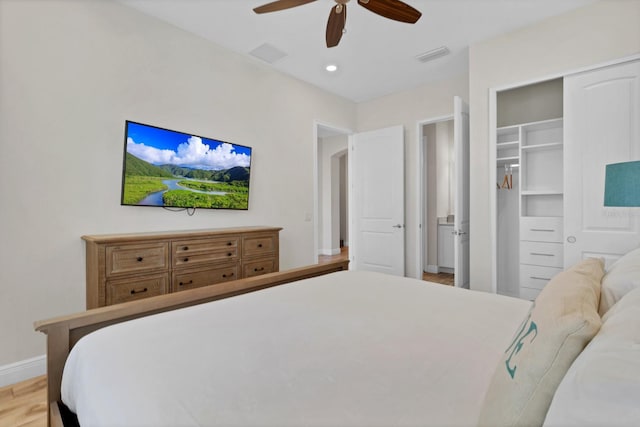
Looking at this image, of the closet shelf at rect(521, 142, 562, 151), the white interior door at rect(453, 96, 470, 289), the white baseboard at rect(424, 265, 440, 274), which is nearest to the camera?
the closet shelf at rect(521, 142, 562, 151)

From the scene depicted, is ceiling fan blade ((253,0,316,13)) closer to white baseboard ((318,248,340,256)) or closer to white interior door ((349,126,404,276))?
white interior door ((349,126,404,276))

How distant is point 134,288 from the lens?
7.57 ft

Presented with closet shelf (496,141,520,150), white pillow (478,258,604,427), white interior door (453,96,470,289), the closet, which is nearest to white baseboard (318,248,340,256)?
white interior door (453,96,470,289)

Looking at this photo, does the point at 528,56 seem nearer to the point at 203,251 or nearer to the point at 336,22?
the point at 336,22

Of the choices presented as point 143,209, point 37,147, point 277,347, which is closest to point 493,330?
point 277,347

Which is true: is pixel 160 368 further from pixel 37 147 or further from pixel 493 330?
pixel 37 147

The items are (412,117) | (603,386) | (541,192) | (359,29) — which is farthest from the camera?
(412,117)

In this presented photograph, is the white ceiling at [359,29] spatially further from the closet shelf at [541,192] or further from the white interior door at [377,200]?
the closet shelf at [541,192]

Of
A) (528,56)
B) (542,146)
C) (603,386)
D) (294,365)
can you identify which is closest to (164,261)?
(294,365)

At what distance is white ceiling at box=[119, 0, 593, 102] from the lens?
2.67m

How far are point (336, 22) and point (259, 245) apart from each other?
2.05m

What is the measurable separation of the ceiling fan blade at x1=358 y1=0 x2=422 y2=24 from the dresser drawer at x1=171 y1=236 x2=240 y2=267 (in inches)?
83.9

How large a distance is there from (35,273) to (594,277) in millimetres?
3190

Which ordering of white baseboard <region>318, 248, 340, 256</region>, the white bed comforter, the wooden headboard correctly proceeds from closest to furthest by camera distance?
the white bed comforter < the wooden headboard < white baseboard <region>318, 248, 340, 256</region>
